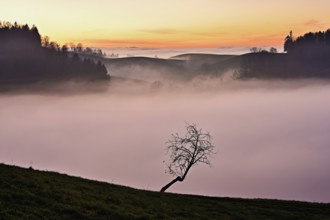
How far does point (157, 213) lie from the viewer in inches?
1180

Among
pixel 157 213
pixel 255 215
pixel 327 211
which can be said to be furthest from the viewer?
pixel 327 211


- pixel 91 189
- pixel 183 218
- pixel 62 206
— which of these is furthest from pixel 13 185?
pixel 183 218

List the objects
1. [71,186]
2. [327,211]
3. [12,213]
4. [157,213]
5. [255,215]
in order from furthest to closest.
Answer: [327,211], [255,215], [71,186], [157,213], [12,213]

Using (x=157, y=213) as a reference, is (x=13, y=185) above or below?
above

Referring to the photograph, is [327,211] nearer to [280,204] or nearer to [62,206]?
[280,204]

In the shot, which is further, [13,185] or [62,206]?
[13,185]

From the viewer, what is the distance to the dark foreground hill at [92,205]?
23.6 meters

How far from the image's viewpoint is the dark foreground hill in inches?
930

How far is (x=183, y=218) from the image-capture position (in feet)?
99.3

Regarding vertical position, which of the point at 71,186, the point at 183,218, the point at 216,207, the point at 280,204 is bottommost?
the point at 280,204

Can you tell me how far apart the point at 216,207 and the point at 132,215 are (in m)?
14.7

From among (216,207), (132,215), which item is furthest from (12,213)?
(216,207)

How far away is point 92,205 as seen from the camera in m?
26.8

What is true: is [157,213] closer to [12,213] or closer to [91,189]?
[91,189]
